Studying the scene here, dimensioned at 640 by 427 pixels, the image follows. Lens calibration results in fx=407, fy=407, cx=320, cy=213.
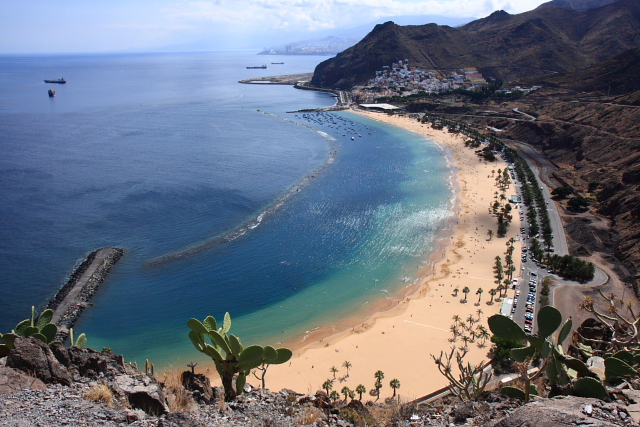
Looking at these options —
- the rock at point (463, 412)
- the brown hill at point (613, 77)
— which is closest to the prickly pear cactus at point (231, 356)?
the rock at point (463, 412)

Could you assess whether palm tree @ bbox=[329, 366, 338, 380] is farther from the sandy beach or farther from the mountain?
the mountain

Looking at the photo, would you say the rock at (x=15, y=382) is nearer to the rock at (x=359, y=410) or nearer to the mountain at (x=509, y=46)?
the rock at (x=359, y=410)

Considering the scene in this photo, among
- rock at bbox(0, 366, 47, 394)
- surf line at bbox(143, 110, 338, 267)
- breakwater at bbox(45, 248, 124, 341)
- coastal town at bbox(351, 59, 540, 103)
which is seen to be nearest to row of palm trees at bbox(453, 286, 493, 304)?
surf line at bbox(143, 110, 338, 267)

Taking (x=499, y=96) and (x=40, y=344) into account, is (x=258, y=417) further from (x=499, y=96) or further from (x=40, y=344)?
(x=499, y=96)

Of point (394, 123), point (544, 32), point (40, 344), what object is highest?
point (544, 32)

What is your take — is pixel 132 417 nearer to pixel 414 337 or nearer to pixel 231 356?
pixel 231 356

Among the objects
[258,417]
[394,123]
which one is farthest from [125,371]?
[394,123]
